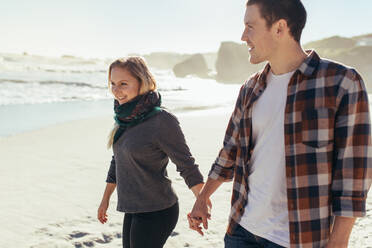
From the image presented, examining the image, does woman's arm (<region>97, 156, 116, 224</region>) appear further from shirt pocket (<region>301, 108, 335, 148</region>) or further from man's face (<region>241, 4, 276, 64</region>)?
shirt pocket (<region>301, 108, 335, 148</region>)

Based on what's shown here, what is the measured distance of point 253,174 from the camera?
1853mm

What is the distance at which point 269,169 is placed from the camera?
1764mm

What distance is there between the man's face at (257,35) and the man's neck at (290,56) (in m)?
0.05

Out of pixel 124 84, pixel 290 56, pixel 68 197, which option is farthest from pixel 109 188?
pixel 68 197

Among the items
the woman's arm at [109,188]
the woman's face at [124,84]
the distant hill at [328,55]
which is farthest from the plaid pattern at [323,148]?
the distant hill at [328,55]

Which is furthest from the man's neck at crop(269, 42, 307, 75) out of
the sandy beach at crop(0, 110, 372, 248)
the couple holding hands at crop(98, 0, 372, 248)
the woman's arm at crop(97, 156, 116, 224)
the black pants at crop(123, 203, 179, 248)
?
the sandy beach at crop(0, 110, 372, 248)

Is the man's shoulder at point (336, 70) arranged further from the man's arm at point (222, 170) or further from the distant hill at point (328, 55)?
the distant hill at point (328, 55)

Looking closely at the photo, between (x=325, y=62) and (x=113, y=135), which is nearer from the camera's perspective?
(x=325, y=62)

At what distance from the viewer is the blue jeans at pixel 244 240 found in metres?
1.78

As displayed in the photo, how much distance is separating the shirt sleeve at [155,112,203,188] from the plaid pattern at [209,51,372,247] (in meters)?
0.88

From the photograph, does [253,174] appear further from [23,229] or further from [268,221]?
[23,229]

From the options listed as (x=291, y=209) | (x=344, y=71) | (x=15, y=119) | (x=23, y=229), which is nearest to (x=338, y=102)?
(x=344, y=71)

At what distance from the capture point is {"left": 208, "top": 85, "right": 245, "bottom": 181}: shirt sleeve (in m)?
2.03

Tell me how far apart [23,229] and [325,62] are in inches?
156
